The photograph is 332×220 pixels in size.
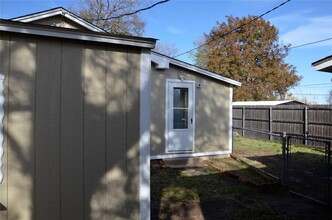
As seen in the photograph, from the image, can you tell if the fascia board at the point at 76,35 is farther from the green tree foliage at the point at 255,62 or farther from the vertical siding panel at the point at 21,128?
the green tree foliage at the point at 255,62

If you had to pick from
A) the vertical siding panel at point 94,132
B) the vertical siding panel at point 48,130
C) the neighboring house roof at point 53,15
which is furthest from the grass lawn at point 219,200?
Result: the neighboring house roof at point 53,15

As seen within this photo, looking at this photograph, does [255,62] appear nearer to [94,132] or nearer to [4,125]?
[94,132]

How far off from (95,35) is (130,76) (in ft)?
1.95

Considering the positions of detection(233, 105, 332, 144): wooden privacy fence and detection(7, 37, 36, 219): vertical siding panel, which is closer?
detection(7, 37, 36, 219): vertical siding panel

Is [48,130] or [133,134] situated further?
[133,134]

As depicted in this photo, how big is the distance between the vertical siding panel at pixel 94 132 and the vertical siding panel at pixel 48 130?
29 cm

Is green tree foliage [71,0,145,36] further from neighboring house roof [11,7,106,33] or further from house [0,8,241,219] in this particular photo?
house [0,8,241,219]

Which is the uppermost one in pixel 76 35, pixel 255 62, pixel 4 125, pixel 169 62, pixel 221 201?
pixel 255 62

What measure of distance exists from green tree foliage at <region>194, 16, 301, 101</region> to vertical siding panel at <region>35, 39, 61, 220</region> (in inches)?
1042

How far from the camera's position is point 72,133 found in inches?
135

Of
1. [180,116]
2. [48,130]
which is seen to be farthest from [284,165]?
[48,130]

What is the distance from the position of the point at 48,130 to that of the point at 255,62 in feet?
92.2

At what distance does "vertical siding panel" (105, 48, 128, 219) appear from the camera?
3.61 meters

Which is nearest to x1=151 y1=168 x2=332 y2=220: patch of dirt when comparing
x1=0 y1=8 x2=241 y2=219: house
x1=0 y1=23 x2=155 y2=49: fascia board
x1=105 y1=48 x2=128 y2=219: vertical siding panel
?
x1=105 y1=48 x2=128 y2=219: vertical siding panel
